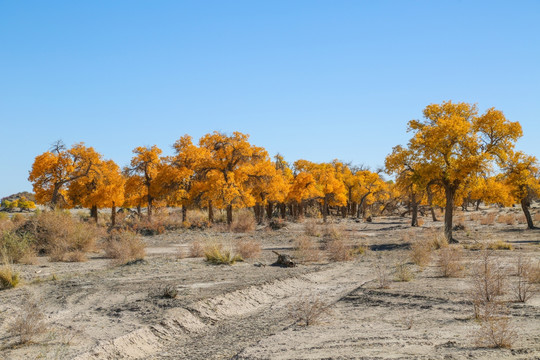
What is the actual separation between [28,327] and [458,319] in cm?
720

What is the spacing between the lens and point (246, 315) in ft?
35.2

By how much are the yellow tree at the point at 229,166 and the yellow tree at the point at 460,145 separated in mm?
16012

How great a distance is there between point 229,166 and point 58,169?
574 inches

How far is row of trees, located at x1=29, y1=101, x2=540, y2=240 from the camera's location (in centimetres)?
2608

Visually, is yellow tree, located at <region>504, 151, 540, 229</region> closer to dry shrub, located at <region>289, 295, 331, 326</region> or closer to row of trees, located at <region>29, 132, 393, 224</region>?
row of trees, located at <region>29, 132, 393, 224</region>

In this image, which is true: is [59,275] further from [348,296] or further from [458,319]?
[458,319]

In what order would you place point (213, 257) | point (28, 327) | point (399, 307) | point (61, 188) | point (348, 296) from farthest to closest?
point (61, 188)
point (213, 257)
point (348, 296)
point (399, 307)
point (28, 327)

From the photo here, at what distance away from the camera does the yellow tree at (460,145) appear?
2556 centimetres

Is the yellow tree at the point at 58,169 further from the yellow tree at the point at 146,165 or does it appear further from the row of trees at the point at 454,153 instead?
the row of trees at the point at 454,153

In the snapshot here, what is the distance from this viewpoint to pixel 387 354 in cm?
645

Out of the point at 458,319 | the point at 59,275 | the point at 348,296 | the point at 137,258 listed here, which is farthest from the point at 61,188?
the point at 458,319

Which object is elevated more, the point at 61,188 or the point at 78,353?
the point at 61,188

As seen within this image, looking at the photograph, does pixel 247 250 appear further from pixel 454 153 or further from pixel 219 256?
pixel 454 153

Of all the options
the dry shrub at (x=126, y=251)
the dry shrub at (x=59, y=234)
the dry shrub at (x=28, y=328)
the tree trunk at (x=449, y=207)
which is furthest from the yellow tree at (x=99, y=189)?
the dry shrub at (x=28, y=328)
